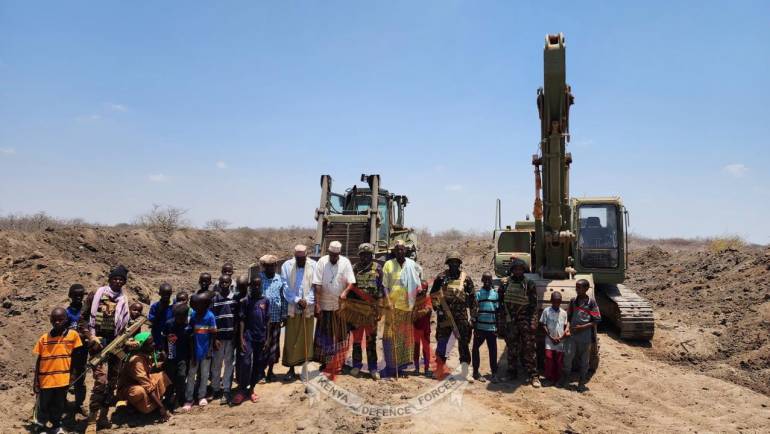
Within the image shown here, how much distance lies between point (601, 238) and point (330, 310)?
6.54 meters

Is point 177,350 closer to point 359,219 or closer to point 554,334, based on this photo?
point 554,334

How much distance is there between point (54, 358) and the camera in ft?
15.3

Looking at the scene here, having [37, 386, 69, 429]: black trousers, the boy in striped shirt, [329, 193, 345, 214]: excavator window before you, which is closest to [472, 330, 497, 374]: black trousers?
the boy in striped shirt

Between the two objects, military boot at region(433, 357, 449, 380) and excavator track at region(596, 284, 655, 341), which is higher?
excavator track at region(596, 284, 655, 341)

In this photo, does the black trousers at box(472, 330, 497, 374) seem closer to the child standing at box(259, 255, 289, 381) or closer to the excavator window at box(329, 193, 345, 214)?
the child standing at box(259, 255, 289, 381)

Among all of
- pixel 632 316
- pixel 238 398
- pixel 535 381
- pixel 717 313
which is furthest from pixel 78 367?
pixel 717 313

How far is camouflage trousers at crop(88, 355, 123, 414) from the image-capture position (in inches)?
191

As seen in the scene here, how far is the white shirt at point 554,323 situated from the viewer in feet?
20.8

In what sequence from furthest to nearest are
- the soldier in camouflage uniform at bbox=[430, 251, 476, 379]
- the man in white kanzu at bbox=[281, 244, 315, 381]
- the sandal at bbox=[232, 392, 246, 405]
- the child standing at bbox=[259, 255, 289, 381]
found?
1. the soldier in camouflage uniform at bbox=[430, 251, 476, 379]
2. the man in white kanzu at bbox=[281, 244, 315, 381]
3. the child standing at bbox=[259, 255, 289, 381]
4. the sandal at bbox=[232, 392, 246, 405]

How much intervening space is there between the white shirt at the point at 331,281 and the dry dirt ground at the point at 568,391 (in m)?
1.00

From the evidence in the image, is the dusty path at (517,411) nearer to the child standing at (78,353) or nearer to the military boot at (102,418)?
the military boot at (102,418)

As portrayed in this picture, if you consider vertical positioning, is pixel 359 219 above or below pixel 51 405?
above

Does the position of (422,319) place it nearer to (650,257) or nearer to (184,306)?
(184,306)

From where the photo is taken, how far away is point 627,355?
8102mm
